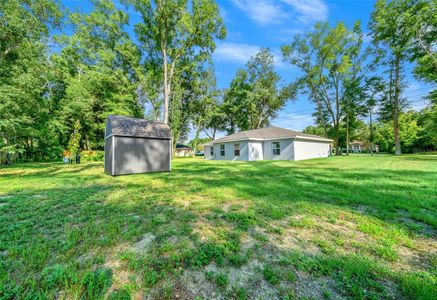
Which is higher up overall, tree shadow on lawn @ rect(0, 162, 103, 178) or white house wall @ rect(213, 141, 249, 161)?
white house wall @ rect(213, 141, 249, 161)

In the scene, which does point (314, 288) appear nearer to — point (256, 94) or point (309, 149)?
point (309, 149)

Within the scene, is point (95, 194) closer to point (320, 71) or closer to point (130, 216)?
point (130, 216)

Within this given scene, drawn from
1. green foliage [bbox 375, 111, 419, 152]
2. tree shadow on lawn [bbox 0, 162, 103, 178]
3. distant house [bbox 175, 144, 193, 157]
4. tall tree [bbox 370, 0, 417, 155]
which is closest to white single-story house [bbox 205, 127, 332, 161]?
tall tree [bbox 370, 0, 417, 155]

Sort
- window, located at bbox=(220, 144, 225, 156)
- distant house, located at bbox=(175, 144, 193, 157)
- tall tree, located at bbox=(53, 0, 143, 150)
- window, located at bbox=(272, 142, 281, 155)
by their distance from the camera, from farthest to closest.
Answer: distant house, located at bbox=(175, 144, 193, 157), window, located at bbox=(220, 144, 225, 156), tall tree, located at bbox=(53, 0, 143, 150), window, located at bbox=(272, 142, 281, 155)

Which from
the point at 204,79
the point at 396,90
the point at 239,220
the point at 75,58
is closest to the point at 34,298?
the point at 239,220

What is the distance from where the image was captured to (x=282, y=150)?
51.5 ft

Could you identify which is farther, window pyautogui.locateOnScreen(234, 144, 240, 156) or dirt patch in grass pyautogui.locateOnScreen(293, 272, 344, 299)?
window pyautogui.locateOnScreen(234, 144, 240, 156)

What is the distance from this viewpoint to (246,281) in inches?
63.0

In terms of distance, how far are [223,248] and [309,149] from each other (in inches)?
688

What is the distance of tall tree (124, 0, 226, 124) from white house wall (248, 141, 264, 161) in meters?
7.95

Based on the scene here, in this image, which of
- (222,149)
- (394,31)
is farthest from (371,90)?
(222,149)

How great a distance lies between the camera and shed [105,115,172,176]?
25.5 ft

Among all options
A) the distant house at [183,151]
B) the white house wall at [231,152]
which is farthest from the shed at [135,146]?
the distant house at [183,151]

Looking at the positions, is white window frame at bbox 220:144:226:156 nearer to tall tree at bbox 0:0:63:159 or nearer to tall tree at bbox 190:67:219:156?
tall tree at bbox 190:67:219:156
